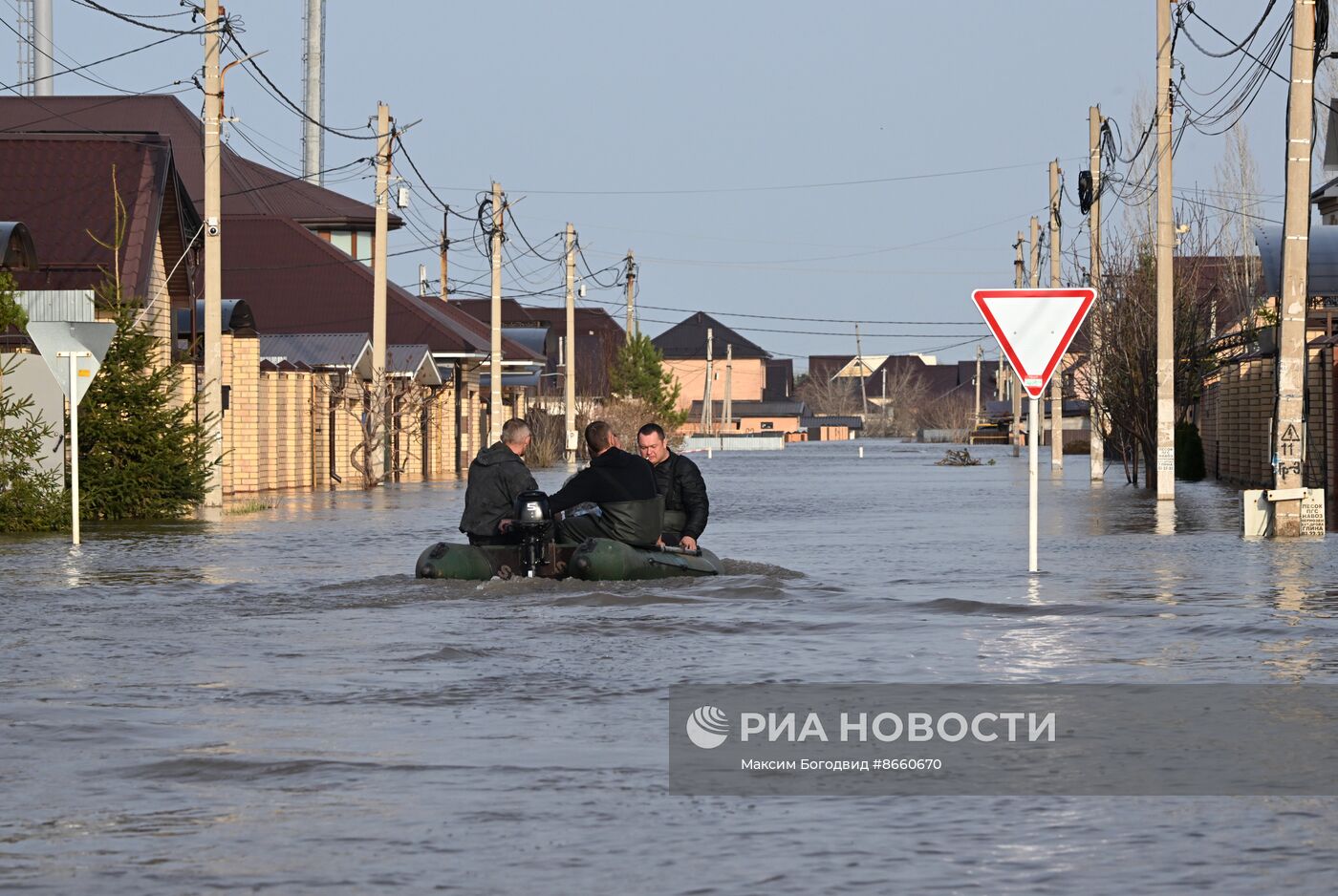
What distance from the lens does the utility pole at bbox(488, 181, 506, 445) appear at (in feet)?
196

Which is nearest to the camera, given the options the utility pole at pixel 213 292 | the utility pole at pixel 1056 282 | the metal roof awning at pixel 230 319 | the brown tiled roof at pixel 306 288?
the utility pole at pixel 213 292

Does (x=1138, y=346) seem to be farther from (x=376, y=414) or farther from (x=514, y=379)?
(x=514, y=379)

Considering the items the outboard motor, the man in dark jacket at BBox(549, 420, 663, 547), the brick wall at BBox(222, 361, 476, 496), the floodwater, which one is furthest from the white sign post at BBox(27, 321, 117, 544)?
the brick wall at BBox(222, 361, 476, 496)

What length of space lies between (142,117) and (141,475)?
4629cm

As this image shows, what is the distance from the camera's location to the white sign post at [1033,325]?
18328 millimetres

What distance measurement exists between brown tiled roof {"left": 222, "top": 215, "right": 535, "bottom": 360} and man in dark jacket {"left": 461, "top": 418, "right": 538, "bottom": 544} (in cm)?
4813

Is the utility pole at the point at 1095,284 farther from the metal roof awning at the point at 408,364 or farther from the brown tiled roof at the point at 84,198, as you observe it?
the brown tiled roof at the point at 84,198

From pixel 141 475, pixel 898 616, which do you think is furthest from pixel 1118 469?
pixel 898 616

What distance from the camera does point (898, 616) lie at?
16500 mm

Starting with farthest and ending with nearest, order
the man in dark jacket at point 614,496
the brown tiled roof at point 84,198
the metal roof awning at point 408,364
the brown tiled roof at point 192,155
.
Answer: the brown tiled roof at point 192,155 < the metal roof awning at point 408,364 < the brown tiled roof at point 84,198 < the man in dark jacket at point 614,496

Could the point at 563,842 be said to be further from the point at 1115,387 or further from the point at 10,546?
the point at 1115,387

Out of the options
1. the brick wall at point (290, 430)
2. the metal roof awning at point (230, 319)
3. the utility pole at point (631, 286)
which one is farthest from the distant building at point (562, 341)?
the metal roof awning at point (230, 319)

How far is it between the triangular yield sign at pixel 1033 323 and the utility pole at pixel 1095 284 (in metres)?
31.4

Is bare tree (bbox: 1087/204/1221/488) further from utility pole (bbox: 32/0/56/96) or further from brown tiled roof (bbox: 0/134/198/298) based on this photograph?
utility pole (bbox: 32/0/56/96)
